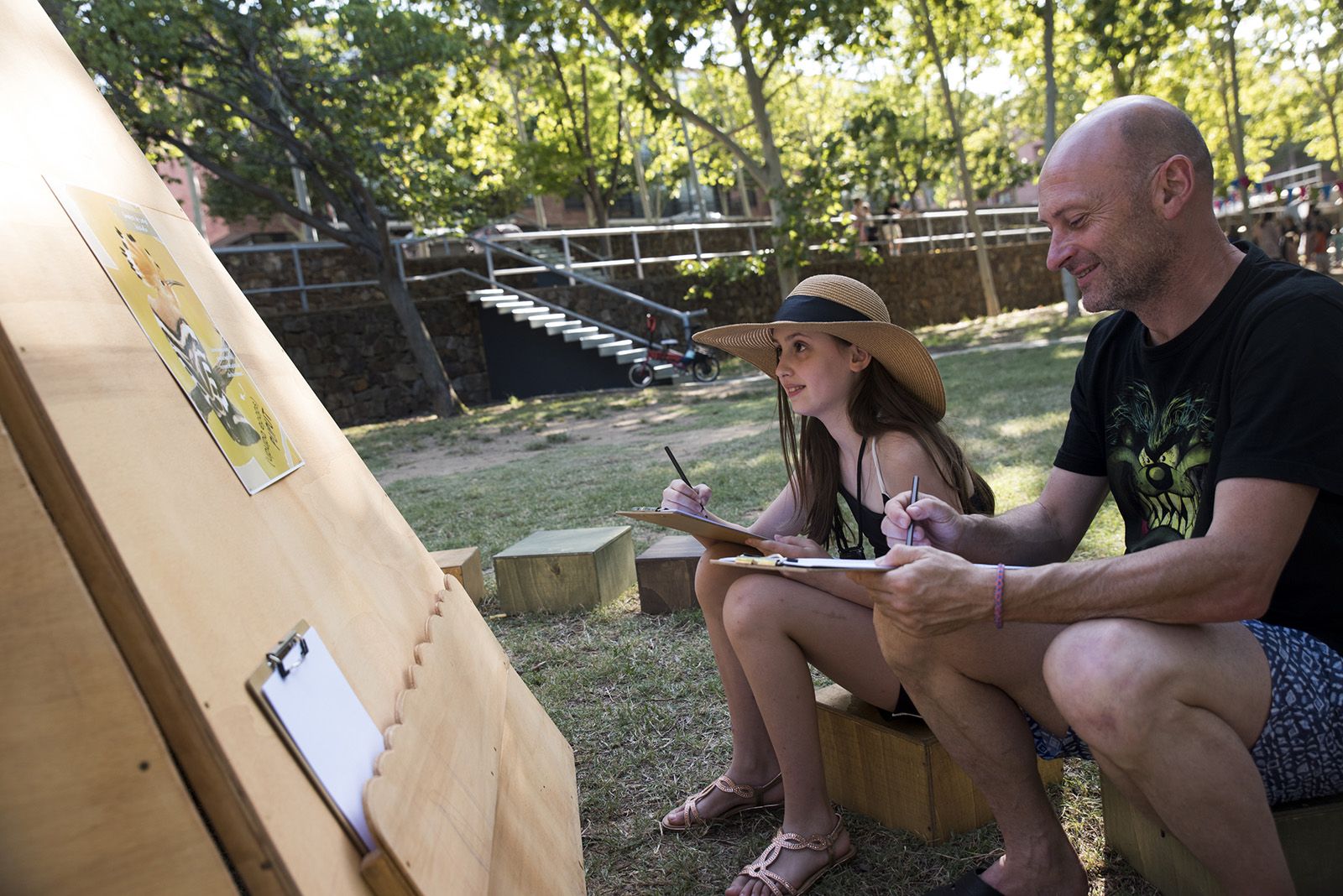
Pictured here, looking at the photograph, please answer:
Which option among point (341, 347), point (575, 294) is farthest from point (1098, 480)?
point (575, 294)

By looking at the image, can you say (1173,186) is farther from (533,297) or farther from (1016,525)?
(533,297)

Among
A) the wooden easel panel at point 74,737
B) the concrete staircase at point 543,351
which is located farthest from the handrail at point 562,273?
the wooden easel panel at point 74,737

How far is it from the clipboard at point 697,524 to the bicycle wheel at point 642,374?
1217 centimetres

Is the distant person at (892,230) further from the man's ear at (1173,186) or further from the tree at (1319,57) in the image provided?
the man's ear at (1173,186)

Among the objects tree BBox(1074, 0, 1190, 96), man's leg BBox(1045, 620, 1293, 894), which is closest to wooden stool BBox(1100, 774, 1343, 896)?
man's leg BBox(1045, 620, 1293, 894)

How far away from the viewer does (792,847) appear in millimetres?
2074

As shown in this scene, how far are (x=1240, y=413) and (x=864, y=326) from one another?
0.83m

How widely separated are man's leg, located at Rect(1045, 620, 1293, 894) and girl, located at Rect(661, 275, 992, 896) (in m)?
0.62

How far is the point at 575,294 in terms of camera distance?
16.7 m

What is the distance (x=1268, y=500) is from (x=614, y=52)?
20.7m

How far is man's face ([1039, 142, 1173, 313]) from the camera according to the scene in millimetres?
1772

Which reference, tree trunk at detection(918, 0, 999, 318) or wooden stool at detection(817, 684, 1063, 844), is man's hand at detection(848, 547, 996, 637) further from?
tree trunk at detection(918, 0, 999, 318)

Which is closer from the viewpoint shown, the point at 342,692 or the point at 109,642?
the point at 109,642

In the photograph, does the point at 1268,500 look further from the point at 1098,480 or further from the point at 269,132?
the point at 269,132
